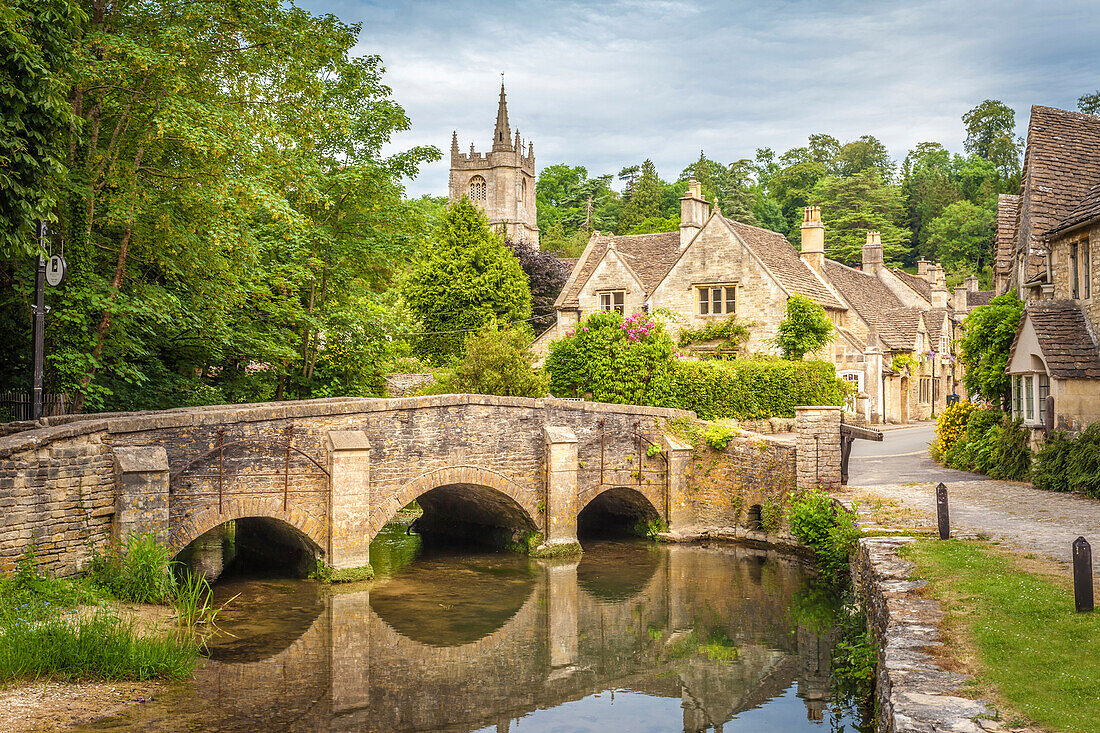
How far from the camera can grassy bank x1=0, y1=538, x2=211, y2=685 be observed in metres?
9.95

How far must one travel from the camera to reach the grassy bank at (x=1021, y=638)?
22.3ft

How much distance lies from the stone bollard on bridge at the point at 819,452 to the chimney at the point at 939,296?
123 feet

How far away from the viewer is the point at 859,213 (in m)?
77.4

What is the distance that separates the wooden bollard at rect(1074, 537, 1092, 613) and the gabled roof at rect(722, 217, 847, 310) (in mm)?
25455

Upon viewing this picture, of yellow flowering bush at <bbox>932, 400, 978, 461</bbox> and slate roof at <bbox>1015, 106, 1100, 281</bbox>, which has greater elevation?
slate roof at <bbox>1015, 106, 1100, 281</bbox>

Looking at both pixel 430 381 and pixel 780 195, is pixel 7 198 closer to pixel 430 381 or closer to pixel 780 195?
pixel 430 381

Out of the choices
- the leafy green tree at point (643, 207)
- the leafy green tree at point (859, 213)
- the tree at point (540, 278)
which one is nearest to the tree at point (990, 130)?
the leafy green tree at point (859, 213)

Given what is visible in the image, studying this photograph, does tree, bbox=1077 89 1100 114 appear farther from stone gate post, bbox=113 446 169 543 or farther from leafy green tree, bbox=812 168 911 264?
stone gate post, bbox=113 446 169 543

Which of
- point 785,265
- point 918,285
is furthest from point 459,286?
point 918,285

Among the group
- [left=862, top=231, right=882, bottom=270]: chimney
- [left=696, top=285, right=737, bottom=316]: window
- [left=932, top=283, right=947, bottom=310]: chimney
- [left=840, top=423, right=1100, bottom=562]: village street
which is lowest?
[left=840, top=423, right=1100, bottom=562]: village street

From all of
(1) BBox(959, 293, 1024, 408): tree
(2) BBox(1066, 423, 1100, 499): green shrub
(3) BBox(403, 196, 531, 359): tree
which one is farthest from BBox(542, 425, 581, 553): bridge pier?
(3) BBox(403, 196, 531, 359): tree

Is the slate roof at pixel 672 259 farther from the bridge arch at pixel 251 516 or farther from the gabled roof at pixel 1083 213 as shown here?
the bridge arch at pixel 251 516

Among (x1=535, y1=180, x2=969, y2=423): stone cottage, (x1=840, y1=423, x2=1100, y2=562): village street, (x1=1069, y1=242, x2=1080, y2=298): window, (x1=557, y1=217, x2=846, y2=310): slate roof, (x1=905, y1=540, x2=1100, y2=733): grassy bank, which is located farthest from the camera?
(x1=557, y1=217, x2=846, y2=310): slate roof

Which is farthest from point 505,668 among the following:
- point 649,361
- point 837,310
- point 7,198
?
point 837,310
